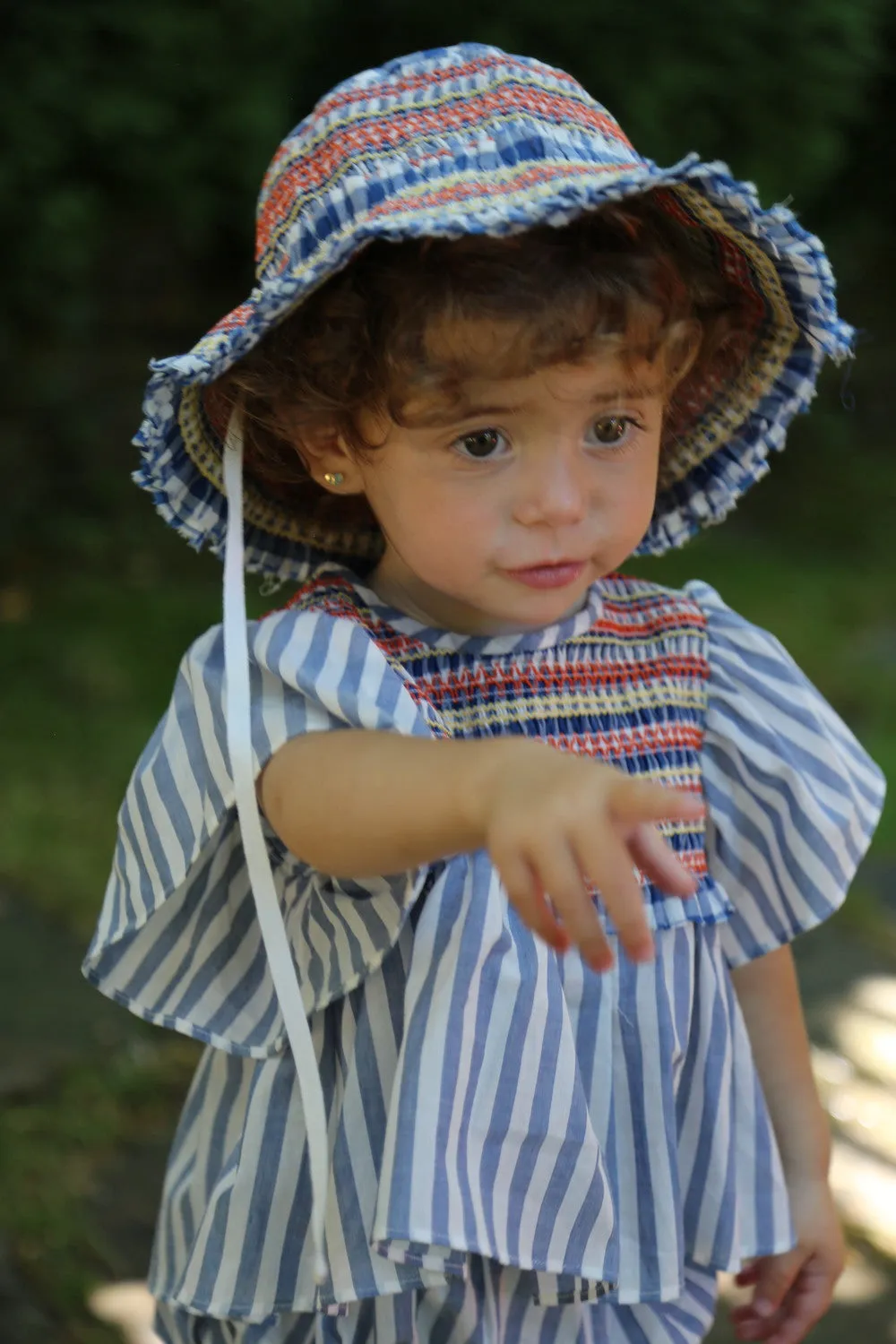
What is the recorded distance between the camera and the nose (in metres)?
1.31

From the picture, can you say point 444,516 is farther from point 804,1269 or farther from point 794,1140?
point 804,1269

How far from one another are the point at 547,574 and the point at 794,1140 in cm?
71

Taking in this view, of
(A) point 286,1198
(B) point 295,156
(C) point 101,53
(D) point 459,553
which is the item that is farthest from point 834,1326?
(C) point 101,53

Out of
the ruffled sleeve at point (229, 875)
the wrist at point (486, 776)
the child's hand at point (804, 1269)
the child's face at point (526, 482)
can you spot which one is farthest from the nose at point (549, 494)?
the child's hand at point (804, 1269)

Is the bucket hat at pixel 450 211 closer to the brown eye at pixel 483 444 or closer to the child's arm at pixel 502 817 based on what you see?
the brown eye at pixel 483 444

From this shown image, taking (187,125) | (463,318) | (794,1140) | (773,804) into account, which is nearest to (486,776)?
(463,318)

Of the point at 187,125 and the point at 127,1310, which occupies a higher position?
the point at 187,125

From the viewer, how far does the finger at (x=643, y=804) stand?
3.02ft

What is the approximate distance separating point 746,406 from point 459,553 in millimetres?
466

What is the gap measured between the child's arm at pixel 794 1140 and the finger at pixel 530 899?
0.74m

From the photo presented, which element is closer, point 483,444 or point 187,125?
point 483,444

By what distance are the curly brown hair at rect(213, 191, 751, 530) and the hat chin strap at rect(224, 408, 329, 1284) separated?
0.75 feet

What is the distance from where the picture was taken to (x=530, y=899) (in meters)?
0.95

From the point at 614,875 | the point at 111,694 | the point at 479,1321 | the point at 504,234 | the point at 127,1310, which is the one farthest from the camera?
the point at 111,694
